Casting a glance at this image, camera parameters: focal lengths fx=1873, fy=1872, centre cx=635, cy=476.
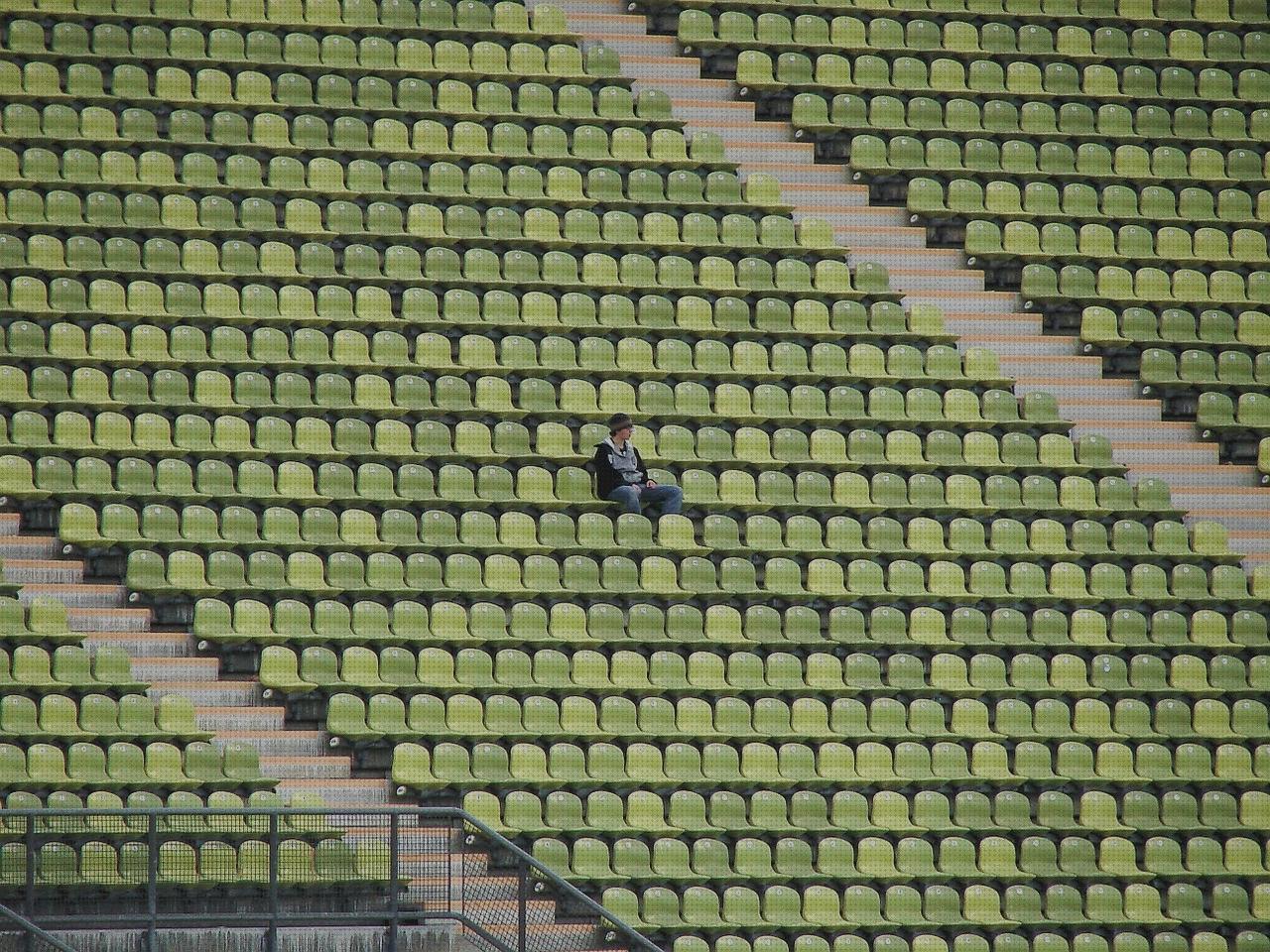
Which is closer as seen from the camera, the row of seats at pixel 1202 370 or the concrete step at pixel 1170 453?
the concrete step at pixel 1170 453

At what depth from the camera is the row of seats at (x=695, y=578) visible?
9641mm

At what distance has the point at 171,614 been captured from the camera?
9.58 meters

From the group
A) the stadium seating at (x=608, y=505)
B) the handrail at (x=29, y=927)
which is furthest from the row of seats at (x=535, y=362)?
the handrail at (x=29, y=927)

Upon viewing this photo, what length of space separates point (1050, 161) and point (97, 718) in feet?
22.8

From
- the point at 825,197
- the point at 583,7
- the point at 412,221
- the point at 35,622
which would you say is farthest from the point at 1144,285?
the point at 35,622

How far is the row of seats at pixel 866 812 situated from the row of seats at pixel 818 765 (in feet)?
0.24

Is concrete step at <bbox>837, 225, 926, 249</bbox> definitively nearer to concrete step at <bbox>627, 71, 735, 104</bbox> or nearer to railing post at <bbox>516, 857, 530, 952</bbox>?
concrete step at <bbox>627, 71, 735, 104</bbox>

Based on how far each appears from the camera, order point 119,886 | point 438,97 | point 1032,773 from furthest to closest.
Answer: point 438,97
point 1032,773
point 119,886

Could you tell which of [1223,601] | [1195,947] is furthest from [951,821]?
[1223,601]

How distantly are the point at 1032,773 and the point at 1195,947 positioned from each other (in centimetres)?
117

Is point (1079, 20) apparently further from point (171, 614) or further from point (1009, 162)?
point (171, 614)

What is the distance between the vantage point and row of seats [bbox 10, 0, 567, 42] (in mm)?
11328

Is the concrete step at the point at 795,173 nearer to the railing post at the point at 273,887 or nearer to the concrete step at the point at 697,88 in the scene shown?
the concrete step at the point at 697,88

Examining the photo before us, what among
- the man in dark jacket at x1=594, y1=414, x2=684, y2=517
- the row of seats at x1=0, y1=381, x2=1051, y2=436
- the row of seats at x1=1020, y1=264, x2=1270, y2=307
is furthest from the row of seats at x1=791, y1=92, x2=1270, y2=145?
the man in dark jacket at x1=594, y1=414, x2=684, y2=517
